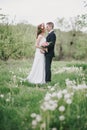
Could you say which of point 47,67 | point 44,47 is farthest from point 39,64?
point 44,47

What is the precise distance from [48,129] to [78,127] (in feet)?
1.74

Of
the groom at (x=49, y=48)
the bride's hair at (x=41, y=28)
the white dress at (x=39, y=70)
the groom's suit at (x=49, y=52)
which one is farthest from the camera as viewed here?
the white dress at (x=39, y=70)

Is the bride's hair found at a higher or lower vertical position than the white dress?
higher

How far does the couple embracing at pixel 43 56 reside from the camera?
16.9m

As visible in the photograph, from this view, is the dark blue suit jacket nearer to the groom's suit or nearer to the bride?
the groom's suit

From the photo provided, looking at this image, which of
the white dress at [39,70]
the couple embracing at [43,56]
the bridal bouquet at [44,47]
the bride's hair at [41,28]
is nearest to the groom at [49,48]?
the couple embracing at [43,56]

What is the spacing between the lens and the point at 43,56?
17609mm

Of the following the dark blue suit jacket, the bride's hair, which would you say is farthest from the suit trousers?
the bride's hair

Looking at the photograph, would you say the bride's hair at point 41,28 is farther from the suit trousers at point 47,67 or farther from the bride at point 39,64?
the suit trousers at point 47,67

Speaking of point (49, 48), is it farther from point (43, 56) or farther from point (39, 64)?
point (39, 64)

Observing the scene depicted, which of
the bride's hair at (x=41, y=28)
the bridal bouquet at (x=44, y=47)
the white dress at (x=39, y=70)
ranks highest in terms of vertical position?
the bride's hair at (x=41, y=28)

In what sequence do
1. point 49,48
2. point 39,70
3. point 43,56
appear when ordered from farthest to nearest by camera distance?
point 39,70 → point 43,56 → point 49,48

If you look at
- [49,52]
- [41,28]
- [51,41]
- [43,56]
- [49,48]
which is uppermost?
[41,28]

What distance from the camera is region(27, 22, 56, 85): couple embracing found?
16875mm
